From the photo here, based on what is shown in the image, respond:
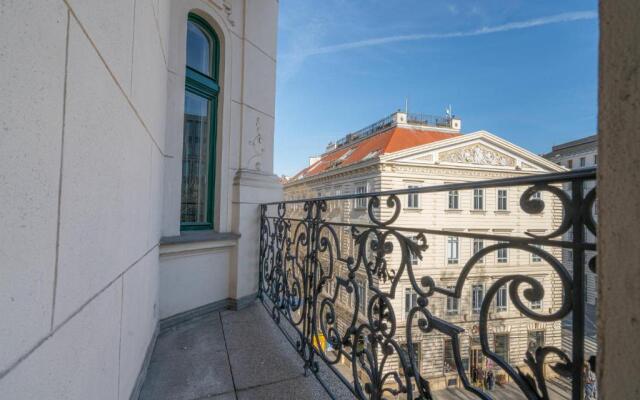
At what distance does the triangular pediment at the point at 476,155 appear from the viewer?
15219mm

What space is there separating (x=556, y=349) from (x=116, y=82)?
5.52 feet

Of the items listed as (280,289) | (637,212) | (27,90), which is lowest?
(280,289)

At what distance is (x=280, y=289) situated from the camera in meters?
2.90

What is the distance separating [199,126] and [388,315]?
3.01 metres

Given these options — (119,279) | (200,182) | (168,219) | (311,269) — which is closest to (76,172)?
(119,279)

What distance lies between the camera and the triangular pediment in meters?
15.2

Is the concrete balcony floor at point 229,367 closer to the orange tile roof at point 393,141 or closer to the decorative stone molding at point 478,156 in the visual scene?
the decorative stone molding at point 478,156

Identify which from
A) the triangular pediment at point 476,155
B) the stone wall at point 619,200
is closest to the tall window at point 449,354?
the stone wall at point 619,200

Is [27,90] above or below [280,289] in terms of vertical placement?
above

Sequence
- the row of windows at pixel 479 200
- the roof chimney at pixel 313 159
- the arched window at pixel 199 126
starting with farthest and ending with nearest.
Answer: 1. the roof chimney at pixel 313 159
2. the row of windows at pixel 479 200
3. the arched window at pixel 199 126

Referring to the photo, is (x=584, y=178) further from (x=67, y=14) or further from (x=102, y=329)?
(x=102, y=329)

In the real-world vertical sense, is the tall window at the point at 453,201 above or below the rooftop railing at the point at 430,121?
below

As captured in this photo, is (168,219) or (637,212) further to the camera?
(168,219)

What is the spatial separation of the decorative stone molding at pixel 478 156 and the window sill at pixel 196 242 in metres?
14.9
